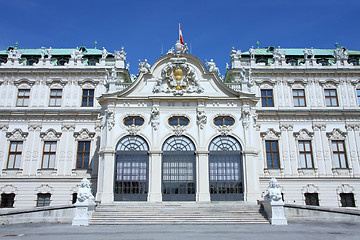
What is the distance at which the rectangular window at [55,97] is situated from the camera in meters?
33.2

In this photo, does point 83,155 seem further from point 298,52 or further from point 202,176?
point 298,52

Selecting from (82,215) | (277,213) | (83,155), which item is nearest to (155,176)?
(82,215)

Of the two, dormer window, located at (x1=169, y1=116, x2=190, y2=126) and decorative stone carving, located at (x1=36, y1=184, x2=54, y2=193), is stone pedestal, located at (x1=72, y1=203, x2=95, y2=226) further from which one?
decorative stone carving, located at (x1=36, y1=184, x2=54, y2=193)

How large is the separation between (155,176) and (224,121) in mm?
7554

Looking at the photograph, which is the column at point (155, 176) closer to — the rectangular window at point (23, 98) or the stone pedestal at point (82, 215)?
the stone pedestal at point (82, 215)

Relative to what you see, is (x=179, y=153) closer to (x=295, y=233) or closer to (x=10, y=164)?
(x=295, y=233)

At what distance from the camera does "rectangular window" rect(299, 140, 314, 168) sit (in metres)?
31.0

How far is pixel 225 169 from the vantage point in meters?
26.4

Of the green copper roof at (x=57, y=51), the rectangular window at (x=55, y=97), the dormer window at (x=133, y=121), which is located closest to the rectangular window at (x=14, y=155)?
the rectangular window at (x=55, y=97)

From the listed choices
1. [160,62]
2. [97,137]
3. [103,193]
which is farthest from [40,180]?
[160,62]

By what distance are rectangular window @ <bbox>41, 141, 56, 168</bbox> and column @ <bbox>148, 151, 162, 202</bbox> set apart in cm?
1122

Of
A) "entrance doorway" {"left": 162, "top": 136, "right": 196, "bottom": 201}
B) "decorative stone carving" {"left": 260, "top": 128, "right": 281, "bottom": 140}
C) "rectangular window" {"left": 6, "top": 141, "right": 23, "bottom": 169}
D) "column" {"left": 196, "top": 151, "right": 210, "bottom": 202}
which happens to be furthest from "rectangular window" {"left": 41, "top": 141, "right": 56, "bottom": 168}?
"decorative stone carving" {"left": 260, "top": 128, "right": 281, "bottom": 140}

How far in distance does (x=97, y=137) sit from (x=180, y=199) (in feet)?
37.1

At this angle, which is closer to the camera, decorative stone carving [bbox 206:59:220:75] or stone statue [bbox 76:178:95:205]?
stone statue [bbox 76:178:95:205]
